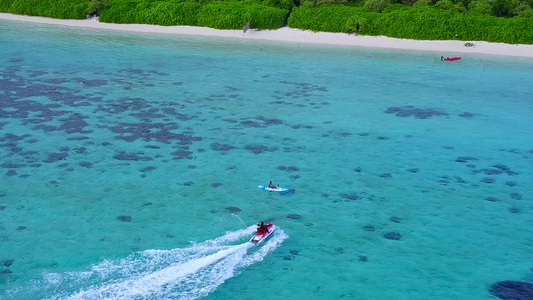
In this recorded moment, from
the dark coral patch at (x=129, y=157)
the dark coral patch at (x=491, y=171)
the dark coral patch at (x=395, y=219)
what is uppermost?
the dark coral patch at (x=491, y=171)

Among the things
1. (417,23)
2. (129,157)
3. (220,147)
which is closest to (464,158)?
(220,147)

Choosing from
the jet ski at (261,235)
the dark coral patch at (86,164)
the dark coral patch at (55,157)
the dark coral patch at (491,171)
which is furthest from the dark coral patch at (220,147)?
the dark coral patch at (491,171)

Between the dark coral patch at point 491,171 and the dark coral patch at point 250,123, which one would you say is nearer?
the dark coral patch at point 491,171

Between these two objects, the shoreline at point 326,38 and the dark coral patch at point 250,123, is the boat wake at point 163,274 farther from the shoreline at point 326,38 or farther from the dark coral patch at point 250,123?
the shoreline at point 326,38

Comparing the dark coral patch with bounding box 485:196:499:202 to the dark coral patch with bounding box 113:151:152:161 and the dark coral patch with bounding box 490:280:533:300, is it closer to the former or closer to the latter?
the dark coral patch with bounding box 490:280:533:300

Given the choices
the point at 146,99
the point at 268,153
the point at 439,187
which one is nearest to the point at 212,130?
the point at 268,153

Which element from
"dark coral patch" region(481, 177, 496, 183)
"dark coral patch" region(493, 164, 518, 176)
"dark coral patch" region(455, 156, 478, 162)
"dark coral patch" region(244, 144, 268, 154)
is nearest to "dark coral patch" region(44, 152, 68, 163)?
"dark coral patch" region(244, 144, 268, 154)

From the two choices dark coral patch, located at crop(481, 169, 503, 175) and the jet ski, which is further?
dark coral patch, located at crop(481, 169, 503, 175)
